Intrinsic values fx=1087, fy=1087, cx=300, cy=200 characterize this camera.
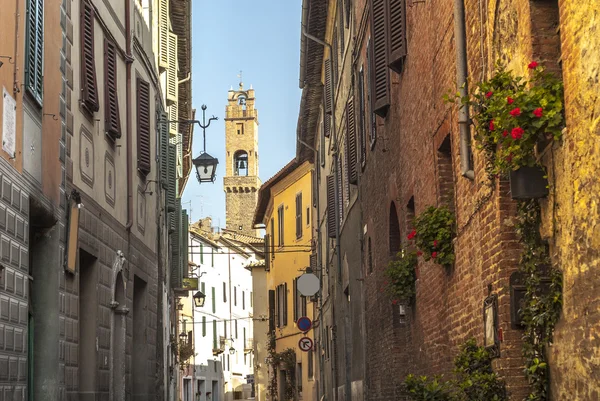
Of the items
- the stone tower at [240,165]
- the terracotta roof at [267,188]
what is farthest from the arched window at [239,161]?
the terracotta roof at [267,188]

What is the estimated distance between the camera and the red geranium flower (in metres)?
6.80

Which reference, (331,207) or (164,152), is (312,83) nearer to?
(331,207)

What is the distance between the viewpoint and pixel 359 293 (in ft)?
68.2

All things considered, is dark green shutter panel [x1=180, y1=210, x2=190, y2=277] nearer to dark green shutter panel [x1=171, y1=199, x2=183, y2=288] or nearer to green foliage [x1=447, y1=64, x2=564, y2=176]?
dark green shutter panel [x1=171, y1=199, x2=183, y2=288]

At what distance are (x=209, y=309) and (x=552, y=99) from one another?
58.7 metres

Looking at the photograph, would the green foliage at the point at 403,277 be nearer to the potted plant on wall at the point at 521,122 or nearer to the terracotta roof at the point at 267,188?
the potted plant on wall at the point at 521,122

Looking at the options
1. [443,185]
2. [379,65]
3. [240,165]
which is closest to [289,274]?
[379,65]

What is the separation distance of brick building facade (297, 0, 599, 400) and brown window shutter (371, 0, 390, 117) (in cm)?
3

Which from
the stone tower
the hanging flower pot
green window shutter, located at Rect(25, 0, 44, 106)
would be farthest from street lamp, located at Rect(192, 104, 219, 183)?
the stone tower

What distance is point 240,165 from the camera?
5039 inches

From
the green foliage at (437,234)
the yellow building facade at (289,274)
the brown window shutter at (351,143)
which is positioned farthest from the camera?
the yellow building facade at (289,274)

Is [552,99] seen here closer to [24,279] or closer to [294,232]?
Answer: [24,279]

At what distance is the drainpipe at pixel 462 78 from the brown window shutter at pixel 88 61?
5.61m

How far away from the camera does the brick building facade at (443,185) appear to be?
6.59m
